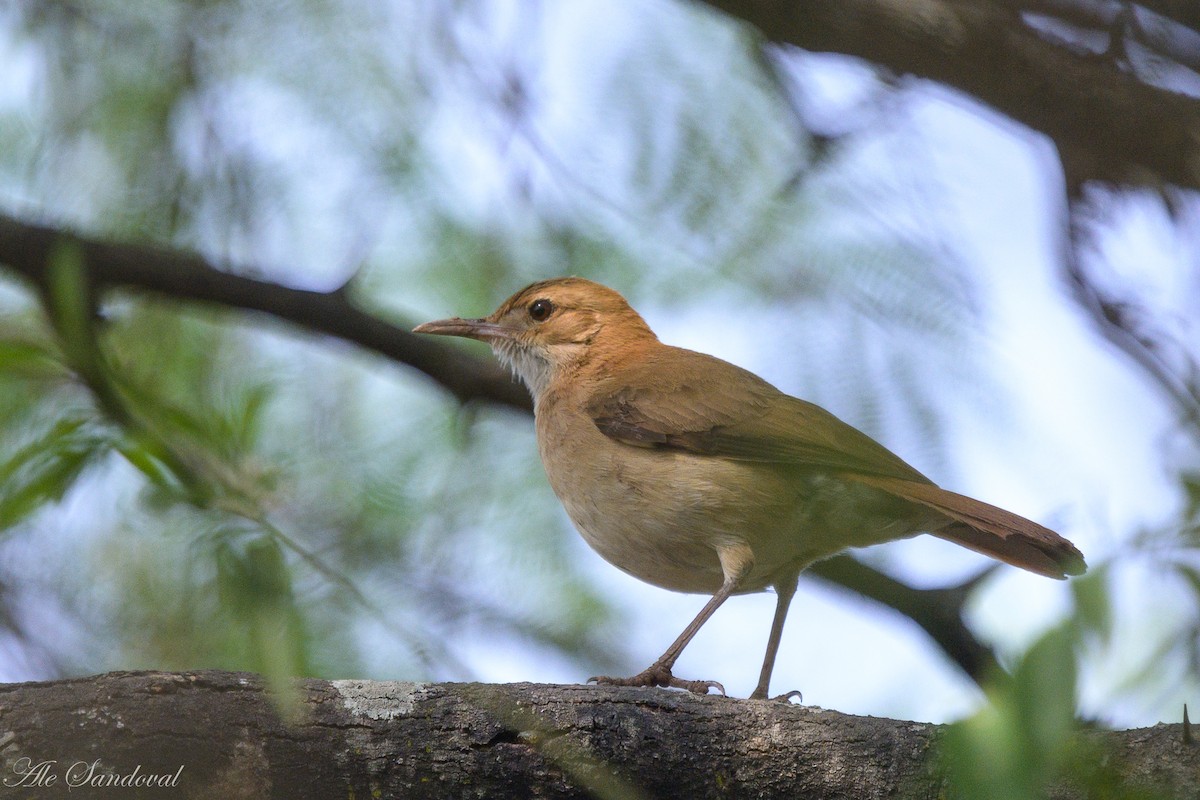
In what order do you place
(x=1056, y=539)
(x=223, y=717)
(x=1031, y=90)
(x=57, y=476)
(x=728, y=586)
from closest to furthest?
(x=57, y=476), (x=223, y=717), (x=1031, y=90), (x=1056, y=539), (x=728, y=586)

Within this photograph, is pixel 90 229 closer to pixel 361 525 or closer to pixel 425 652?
pixel 361 525

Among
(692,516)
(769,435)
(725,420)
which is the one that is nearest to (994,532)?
(769,435)

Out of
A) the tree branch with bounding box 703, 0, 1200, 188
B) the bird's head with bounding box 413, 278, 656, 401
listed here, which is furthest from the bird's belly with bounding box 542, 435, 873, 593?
the tree branch with bounding box 703, 0, 1200, 188

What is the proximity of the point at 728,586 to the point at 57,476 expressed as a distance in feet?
11.5

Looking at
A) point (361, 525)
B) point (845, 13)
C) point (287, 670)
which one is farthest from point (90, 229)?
point (287, 670)

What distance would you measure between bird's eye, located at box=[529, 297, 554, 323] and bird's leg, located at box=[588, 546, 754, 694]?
6.49ft

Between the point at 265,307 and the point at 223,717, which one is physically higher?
the point at 265,307

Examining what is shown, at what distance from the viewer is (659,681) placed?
497 cm

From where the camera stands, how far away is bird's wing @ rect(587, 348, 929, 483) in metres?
5.01

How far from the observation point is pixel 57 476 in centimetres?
202

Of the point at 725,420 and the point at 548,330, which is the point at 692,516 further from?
the point at 548,330
